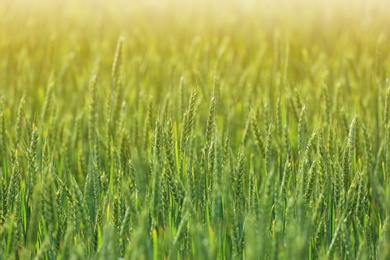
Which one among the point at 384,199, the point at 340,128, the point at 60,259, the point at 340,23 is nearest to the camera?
the point at 384,199

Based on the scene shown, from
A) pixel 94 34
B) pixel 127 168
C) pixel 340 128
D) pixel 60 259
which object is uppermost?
pixel 94 34

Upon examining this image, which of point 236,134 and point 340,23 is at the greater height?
point 340,23

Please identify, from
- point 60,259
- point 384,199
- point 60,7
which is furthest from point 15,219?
point 60,7

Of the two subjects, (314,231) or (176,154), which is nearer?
(314,231)

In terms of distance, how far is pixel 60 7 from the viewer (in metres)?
5.12

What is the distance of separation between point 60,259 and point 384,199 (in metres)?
0.54

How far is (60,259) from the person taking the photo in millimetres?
1122

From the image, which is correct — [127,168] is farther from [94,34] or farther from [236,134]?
[94,34]

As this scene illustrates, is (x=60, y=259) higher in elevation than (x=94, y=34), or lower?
lower

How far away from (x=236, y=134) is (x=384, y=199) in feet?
3.14

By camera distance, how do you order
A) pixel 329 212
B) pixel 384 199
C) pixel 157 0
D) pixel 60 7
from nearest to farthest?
pixel 384 199
pixel 329 212
pixel 60 7
pixel 157 0

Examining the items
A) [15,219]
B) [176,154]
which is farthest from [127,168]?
[15,219]

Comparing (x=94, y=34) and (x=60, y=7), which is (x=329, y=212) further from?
(x=60, y=7)

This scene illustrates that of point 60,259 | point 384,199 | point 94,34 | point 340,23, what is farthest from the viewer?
point 340,23
